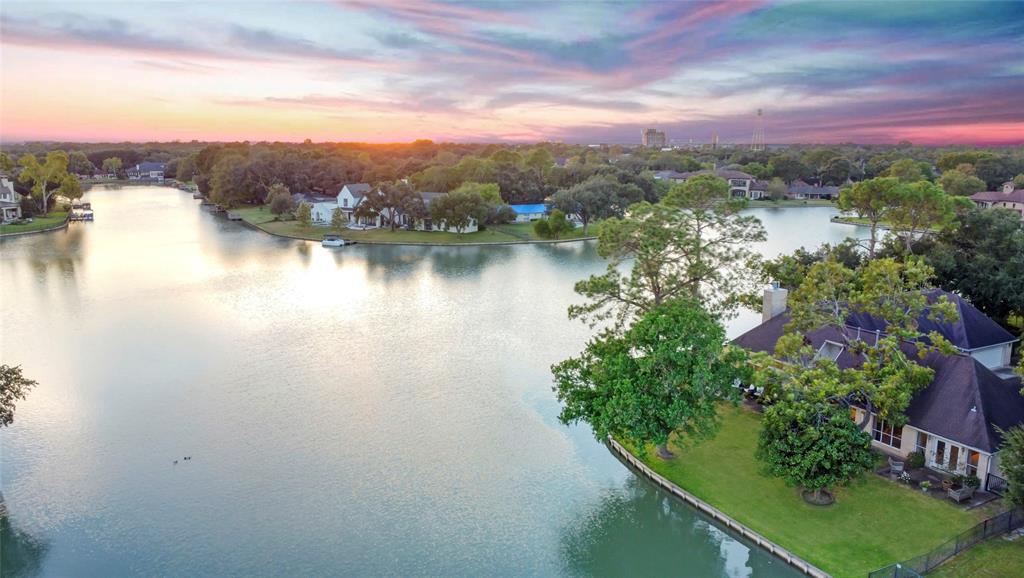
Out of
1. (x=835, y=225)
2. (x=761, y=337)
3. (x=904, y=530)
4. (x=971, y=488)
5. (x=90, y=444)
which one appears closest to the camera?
(x=904, y=530)

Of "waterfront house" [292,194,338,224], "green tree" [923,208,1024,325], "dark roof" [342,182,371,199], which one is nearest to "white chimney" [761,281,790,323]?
"green tree" [923,208,1024,325]

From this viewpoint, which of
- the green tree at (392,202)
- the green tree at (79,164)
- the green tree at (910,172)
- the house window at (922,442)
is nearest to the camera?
the house window at (922,442)

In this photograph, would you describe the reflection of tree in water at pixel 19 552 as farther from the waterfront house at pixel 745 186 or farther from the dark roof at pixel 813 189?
the dark roof at pixel 813 189

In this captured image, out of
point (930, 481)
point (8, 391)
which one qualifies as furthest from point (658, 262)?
point (8, 391)

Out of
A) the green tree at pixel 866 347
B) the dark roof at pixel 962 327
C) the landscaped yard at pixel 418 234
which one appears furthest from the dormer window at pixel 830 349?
the landscaped yard at pixel 418 234

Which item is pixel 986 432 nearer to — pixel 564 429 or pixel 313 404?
pixel 564 429

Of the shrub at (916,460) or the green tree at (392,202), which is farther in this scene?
the green tree at (392,202)

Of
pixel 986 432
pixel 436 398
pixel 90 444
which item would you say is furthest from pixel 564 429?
pixel 90 444
